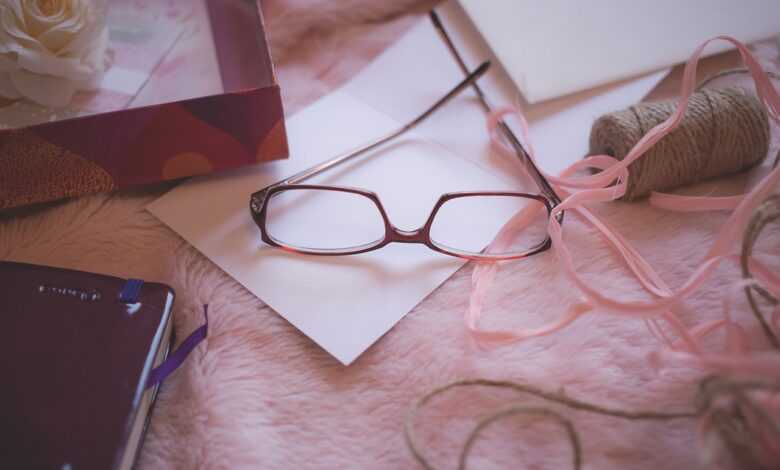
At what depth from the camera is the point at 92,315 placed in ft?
1.26

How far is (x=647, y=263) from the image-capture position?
427 mm

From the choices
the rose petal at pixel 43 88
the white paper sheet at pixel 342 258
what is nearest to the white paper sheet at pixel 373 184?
the white paper sheet at pixel 342 258

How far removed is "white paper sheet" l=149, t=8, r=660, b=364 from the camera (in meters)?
0.42

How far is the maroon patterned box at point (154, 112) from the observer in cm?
42

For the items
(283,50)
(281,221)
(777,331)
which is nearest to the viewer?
(777,331)

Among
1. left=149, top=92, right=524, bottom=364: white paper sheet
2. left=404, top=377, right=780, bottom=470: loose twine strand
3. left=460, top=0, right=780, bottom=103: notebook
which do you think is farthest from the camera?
left=460, top=0, right=780, bottom=103: notebook

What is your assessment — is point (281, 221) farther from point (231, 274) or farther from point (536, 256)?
point (536, 256)

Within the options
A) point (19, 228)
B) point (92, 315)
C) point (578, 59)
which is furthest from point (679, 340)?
point (19, 228)

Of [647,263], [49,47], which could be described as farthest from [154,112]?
[647,263]

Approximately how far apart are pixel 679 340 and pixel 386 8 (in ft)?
1.43

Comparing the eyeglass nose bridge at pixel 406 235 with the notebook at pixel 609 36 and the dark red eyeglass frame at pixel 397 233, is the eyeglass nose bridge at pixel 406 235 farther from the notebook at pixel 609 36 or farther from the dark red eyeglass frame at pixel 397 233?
the notebook at pixel 609 36

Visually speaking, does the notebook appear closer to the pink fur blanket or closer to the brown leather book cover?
the pink fur blanket

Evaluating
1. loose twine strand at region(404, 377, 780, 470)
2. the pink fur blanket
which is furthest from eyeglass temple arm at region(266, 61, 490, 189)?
loose twine strand at region(404, 377, 780, 470)

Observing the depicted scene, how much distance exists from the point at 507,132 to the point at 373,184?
5.1 inches
